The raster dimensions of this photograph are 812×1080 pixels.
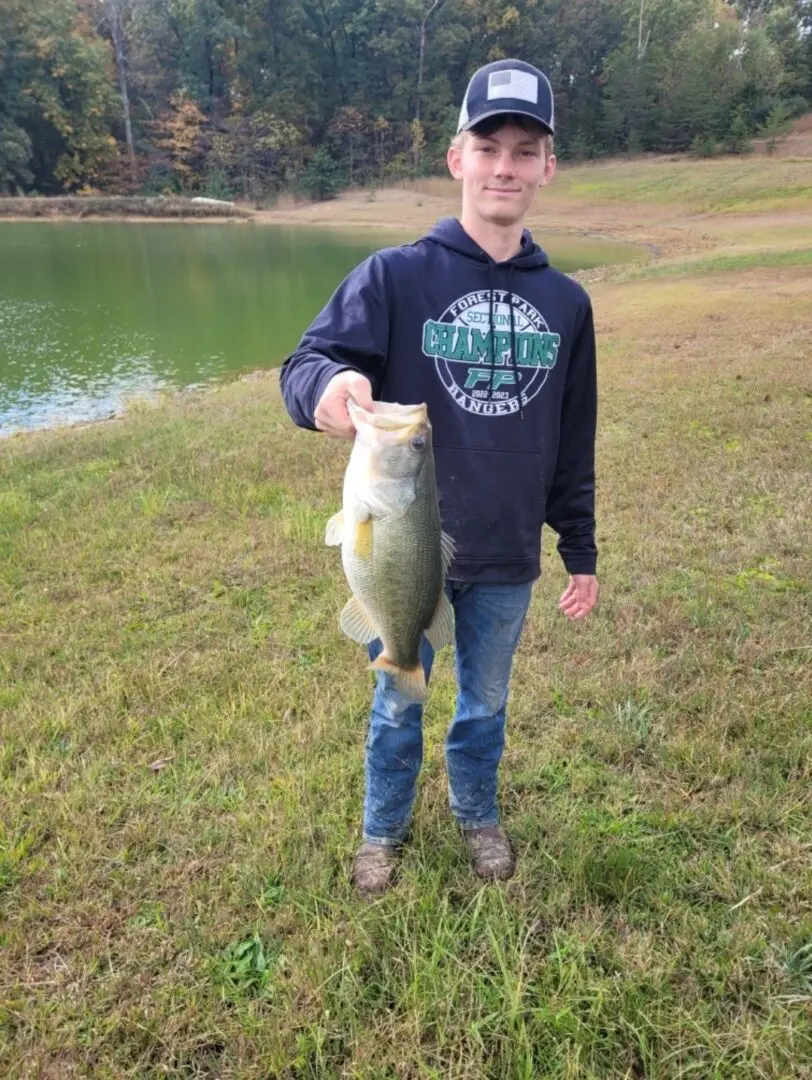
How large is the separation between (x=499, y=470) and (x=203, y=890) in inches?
68.4

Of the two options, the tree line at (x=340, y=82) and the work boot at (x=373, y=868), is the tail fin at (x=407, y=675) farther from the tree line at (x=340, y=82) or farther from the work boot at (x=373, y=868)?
the tree line at (x=340, y=82)

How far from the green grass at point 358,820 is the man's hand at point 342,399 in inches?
61.9

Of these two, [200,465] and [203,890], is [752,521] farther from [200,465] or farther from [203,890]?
[200,465]

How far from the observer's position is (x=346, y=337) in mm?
2031

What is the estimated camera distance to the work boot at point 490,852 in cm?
249

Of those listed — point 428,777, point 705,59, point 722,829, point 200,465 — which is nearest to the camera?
point 722,829

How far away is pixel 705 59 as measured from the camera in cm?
5906

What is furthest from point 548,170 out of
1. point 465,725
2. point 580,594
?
point 465,725

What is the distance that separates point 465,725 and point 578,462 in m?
1.00

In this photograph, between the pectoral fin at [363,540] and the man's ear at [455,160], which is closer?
the pectoral fin at [363,540]

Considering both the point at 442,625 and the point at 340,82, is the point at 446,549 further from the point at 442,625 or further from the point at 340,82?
the point at 340,82

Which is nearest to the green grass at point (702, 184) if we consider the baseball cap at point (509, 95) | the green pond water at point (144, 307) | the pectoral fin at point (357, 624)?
the green pond water at point (144, 307)

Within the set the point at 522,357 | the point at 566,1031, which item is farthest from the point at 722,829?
the point at 522,357

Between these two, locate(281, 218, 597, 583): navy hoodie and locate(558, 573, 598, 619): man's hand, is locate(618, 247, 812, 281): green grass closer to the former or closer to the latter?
locate(558, 573, 598, 619): man's hand
